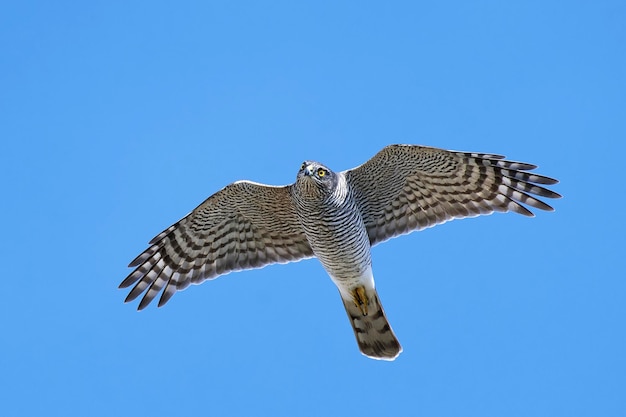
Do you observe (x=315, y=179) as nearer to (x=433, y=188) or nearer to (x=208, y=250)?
(x=433, y=188)

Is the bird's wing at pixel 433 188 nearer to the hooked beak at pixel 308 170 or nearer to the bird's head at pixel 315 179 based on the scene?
the bird's head at pixel 315 179

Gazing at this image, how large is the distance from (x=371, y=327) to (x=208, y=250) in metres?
2.79

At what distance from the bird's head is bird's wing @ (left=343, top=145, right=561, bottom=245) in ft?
2.95

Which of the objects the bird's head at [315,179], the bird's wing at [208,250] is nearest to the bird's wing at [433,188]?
the bird's head at [315,179]

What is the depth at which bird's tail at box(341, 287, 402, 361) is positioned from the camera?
1424 cm

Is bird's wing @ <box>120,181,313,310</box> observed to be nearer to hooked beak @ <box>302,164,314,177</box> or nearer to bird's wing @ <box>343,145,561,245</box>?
bird's wing @ <box>343,145,561,245</box>

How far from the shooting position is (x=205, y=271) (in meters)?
14.8

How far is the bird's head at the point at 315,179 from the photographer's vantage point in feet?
42.3

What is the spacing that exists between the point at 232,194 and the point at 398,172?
2.47 m

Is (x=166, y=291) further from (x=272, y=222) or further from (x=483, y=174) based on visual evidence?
(x=483, y=174)

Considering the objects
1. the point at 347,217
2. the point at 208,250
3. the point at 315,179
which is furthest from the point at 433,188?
the point at 208,250

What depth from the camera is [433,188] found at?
14195mm

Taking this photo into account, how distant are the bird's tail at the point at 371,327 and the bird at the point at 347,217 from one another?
0.02m

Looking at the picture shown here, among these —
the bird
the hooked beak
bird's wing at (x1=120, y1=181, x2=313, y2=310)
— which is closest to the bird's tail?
the bird
